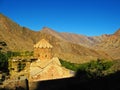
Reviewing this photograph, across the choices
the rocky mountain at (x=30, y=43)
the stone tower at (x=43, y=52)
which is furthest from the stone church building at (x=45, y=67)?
the rocky mountain at (x=30, y=43)

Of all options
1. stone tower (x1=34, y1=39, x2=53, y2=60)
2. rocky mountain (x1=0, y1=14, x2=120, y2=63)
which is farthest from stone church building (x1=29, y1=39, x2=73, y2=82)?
rocky mountain (x1=0, y1=14, x2=120, y2=63)

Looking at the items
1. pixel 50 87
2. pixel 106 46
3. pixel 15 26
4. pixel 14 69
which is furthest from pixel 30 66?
pixel 106 46

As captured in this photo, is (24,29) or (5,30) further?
(24,29)

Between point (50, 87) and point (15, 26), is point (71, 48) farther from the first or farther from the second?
point (50, 87)

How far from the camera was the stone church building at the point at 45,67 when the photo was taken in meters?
26.6

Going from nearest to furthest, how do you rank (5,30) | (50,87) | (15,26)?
(50,87) → (5,30) → (15,26)

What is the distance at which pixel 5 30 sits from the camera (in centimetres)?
10631

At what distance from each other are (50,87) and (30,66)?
2455 centimetres

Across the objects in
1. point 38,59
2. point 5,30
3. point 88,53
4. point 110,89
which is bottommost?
point 110,89

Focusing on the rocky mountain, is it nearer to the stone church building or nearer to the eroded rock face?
the stone church building

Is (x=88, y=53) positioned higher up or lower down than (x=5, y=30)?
lower down

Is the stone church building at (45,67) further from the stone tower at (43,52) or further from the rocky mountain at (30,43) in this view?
the rocky mountain at (30,43)

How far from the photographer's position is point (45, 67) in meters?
27.1

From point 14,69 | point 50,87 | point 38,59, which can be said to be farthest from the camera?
point 38,59
